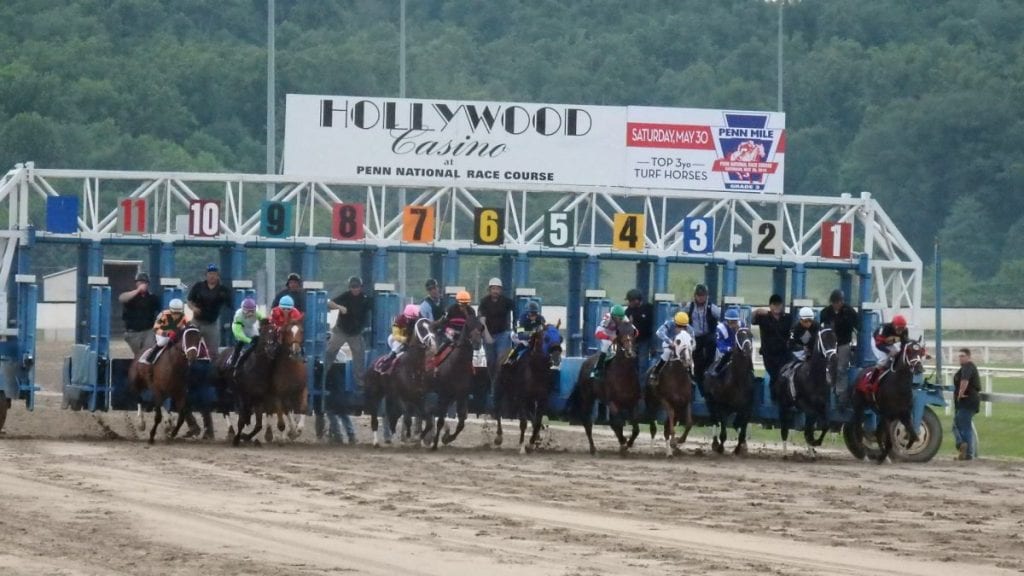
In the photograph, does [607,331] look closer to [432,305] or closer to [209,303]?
[432,305]

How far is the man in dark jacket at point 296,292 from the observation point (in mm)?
24375

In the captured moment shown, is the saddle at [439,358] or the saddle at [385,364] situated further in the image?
the saddle at [385,364]

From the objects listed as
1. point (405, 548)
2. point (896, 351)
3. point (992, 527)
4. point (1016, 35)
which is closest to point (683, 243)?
point (896, 351)

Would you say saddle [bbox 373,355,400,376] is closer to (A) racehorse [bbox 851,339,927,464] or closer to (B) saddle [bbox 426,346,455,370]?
(B) saddle [bbox 426,346,455,370]

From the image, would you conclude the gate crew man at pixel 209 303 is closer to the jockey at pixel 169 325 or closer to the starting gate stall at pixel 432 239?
the starting gate stall at pixel 432 239

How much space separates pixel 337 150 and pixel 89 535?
1142 centimetres

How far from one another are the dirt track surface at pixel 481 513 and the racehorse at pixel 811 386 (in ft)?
2.02

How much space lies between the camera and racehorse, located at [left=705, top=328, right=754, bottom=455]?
23156 millimetres

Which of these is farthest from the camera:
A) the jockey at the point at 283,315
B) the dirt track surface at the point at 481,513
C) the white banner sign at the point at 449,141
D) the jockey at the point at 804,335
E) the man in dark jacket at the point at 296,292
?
the white banner sign at the point at 449,141

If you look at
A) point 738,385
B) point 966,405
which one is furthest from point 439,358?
point 966,405

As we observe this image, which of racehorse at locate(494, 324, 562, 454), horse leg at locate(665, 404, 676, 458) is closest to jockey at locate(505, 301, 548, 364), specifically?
racehorse at locate(494, 324, 562, 454)

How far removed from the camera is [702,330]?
2388 cm

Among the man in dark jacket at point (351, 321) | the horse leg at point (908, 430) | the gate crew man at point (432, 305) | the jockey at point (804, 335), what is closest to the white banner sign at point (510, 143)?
the man in dark jacket at point (351, 321)

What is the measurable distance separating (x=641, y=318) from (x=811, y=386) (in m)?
2.04
